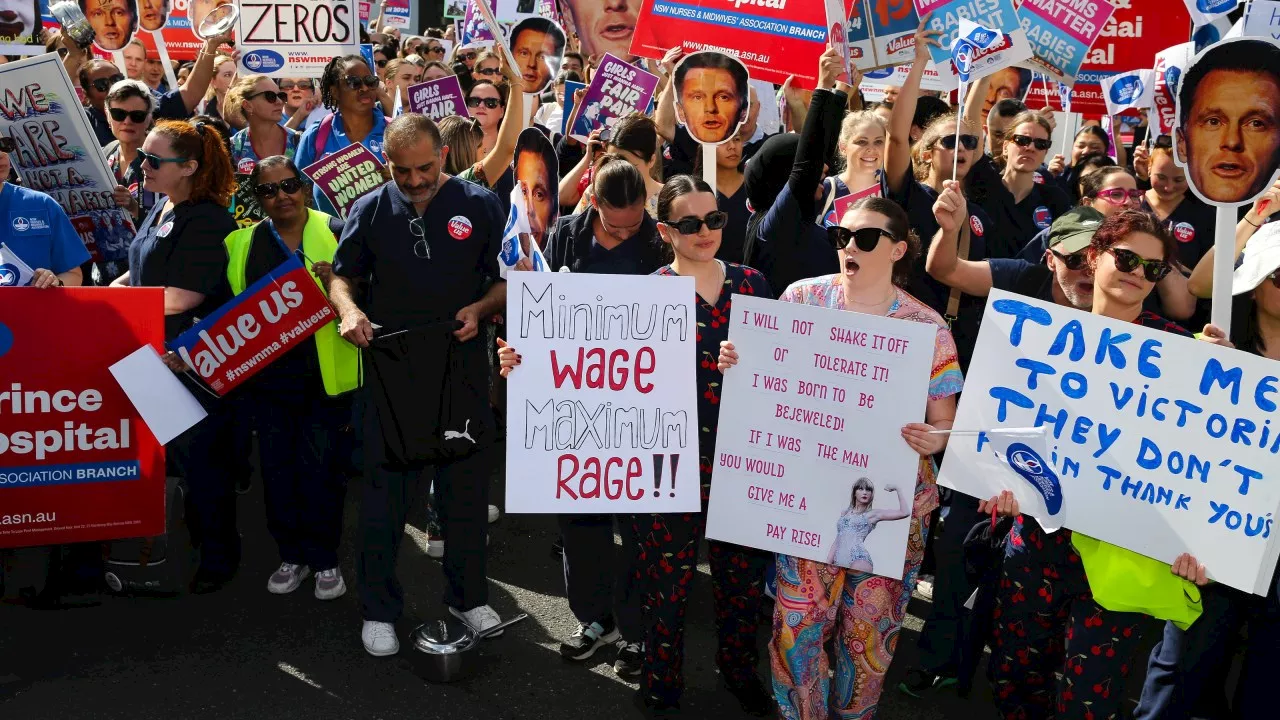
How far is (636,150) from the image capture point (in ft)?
17.8

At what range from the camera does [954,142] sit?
546 centimetres

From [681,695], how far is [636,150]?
8.11 ft

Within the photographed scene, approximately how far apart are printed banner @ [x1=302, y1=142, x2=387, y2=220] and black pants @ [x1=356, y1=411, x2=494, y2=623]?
1.71 metres

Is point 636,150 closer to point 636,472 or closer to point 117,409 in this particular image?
point 636,472

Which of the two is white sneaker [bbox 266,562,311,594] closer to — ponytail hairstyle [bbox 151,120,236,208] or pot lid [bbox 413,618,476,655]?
pot lid [bbox 413,618,476,655]

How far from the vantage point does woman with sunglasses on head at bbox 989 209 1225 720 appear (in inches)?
133

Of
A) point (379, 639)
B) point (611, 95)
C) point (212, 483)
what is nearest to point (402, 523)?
point (379, 639)

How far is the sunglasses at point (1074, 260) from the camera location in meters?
3.71

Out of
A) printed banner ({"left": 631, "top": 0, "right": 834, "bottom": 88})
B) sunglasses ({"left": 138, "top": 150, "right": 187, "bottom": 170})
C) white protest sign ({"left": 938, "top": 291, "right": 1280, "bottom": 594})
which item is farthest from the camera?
printed banner ({"left": 631, "top": 0, "right": 834, "bottom": 88})

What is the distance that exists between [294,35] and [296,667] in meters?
4.66

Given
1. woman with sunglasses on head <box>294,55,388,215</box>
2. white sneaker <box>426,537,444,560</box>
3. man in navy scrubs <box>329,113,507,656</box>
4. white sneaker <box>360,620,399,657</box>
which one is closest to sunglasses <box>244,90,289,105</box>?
woman with sunglasses on head <box>294,55,388,215</box>

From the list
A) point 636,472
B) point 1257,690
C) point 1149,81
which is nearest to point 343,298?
point 636,472

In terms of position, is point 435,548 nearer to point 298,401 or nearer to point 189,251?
point 298,401

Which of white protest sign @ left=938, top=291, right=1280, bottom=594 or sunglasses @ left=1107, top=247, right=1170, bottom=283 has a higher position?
sunglasses @ left=1107, top=247, right=1170, bottom=283
